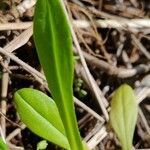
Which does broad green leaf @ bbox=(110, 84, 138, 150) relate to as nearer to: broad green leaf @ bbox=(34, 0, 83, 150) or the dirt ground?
the dirt ground

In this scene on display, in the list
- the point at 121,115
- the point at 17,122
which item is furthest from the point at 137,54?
the point at 17,122

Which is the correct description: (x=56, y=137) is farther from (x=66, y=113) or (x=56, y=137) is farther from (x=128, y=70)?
(x=128, y=70)

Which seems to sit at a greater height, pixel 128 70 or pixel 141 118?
pixel 128 70

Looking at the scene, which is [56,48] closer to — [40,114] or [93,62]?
[40,114]

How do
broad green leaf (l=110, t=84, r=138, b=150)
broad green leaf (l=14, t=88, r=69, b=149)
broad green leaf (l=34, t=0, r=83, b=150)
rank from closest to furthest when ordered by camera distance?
broad green leaf (l=34, t=0, r=83, b=150), broad green leaf (l=14, t=88, r=69, b=149), broad green leaf (l=110, t=84, r=138, b=150)

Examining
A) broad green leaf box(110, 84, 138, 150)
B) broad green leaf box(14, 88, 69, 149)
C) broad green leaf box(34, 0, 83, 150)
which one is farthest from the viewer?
broad green leaf box(110, 84, 138, 150)

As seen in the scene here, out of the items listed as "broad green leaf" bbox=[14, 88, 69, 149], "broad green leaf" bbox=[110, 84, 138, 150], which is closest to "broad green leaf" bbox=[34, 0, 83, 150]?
"broad green leaf" bbox=[14, 88, 69, 149]
